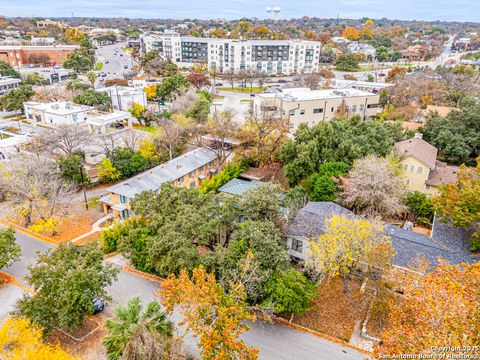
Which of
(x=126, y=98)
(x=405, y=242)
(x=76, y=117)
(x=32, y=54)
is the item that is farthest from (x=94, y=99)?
(x=32, y=54)

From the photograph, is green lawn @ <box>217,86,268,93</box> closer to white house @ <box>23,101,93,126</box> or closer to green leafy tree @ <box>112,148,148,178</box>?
white house @ <box>23,101,93,126</box>

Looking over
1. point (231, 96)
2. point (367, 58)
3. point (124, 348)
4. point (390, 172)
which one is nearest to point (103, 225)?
point (124, 348)

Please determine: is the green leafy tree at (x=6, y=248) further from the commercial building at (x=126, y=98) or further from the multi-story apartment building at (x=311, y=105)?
the commercial building at (x=126, y=98)

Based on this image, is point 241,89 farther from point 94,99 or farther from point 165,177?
point 165,177

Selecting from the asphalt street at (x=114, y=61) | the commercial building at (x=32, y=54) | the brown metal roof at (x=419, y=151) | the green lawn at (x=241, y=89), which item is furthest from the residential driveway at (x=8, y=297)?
the commercial building at (x=32, y=54)

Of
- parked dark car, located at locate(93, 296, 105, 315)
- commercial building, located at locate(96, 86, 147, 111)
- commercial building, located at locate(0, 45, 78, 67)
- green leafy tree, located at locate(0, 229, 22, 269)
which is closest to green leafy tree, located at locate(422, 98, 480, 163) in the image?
parked dark car, located at locate(93, 296, 105, 315)

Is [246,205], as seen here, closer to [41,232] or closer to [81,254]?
[81,254]
